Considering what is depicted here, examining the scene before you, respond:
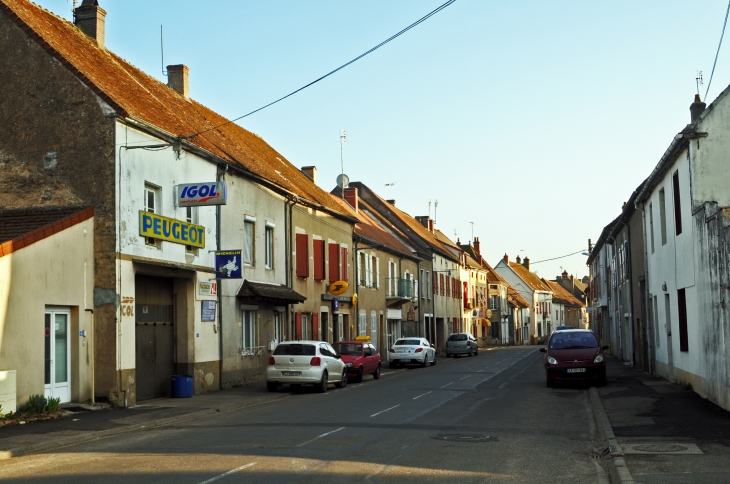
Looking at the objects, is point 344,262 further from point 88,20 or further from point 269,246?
point 88,20

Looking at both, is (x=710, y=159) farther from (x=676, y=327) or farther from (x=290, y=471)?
(x=290, y=471)

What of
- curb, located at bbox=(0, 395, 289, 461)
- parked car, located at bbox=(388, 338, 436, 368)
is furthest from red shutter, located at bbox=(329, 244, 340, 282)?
curb, located at bbox=(0, 395, 289, 461)

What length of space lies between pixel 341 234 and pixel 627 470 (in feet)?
90.7

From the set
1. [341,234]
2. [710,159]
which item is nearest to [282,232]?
[341,234]

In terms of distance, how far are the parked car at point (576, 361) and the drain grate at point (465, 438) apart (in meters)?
10.8

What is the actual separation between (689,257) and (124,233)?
13549 mm

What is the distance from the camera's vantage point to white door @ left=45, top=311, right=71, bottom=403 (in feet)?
57.5

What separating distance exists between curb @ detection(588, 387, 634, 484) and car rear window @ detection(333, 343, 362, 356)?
1179 centimetres

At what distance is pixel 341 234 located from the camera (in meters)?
36.9

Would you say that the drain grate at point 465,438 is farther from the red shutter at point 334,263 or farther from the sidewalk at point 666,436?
the red shutter at point 334,263

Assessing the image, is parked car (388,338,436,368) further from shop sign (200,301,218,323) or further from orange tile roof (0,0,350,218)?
shop sign (200,301,218,323)

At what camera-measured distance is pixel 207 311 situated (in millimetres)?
23547

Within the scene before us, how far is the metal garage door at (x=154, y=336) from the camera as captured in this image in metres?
20.9

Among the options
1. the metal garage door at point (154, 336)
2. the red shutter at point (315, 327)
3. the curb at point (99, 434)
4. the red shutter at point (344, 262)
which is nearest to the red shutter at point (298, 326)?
the red shutter at point (315, 327)
